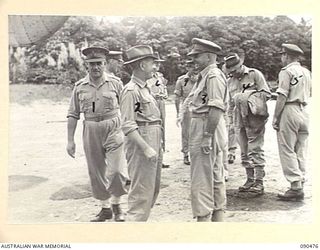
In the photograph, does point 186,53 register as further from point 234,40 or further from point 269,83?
point 269,83

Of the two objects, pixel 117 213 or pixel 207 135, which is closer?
pixel 207 135

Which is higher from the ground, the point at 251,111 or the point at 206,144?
the point at 251,111

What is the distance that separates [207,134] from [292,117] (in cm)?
56

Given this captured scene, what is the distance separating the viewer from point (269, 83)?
281cm

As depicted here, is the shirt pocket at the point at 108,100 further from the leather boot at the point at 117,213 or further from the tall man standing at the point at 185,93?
the leather boot at the point at 117,213

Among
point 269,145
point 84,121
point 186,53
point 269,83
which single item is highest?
point 186,53

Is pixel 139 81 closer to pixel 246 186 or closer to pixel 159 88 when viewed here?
pixel 159 88

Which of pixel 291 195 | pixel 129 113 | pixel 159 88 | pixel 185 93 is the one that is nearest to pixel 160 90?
pixel 159 88

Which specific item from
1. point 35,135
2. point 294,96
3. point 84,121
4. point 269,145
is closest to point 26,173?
point 35,135

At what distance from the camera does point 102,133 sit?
275 cm

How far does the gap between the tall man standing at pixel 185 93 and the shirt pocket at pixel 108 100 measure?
371 millimetres

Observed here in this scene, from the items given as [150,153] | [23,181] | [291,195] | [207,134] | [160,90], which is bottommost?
[291,195]

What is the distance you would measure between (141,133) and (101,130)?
0.25 m

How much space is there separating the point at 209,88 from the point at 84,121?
0.75 meters
